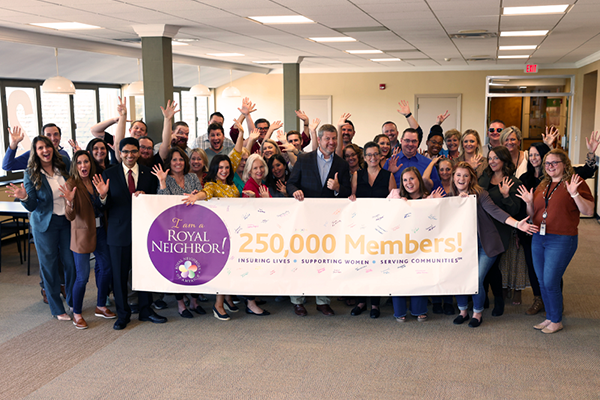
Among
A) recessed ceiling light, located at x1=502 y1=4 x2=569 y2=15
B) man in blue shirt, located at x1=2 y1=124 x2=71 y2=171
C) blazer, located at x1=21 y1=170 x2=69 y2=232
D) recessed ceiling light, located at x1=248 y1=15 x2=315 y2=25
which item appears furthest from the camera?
recessed ceiling light, located at x1=248 y1=15 x2=315 y2=25

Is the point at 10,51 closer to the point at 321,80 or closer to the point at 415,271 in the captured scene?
the point at 415,271

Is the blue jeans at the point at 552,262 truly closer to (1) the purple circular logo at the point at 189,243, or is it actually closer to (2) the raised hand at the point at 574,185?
(2) the raised hand at the point at 574,185

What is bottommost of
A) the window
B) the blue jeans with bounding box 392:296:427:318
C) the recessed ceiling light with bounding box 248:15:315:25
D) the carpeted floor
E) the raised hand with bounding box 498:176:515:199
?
the carpeted floor

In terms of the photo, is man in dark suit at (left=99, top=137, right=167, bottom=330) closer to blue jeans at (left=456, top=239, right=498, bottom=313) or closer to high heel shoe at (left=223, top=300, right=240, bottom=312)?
high heel shoe at (left=223, top=300, right=240, bottom=312)

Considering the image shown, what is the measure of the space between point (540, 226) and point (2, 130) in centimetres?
782

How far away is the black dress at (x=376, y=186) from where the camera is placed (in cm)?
445

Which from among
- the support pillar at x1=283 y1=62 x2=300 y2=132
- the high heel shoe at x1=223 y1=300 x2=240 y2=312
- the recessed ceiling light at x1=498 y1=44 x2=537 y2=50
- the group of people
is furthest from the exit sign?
the high heel shoe at x1=223 y1=300 x2=240 y2=312

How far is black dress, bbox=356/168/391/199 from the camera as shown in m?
4.45

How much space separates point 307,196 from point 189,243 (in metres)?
1.07

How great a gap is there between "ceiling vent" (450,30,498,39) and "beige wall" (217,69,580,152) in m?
5.95

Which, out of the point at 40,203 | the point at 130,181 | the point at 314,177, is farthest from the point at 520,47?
the point at 40,203

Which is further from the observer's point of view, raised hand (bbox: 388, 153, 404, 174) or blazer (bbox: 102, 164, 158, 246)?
raised hand (bbox: 388, 153, 404, 174)

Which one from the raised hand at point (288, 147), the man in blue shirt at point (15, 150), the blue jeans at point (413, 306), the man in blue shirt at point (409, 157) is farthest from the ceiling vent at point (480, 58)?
the man in blue shirt at point (15, 150)

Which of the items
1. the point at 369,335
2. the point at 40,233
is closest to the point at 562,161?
the point at 369,335
